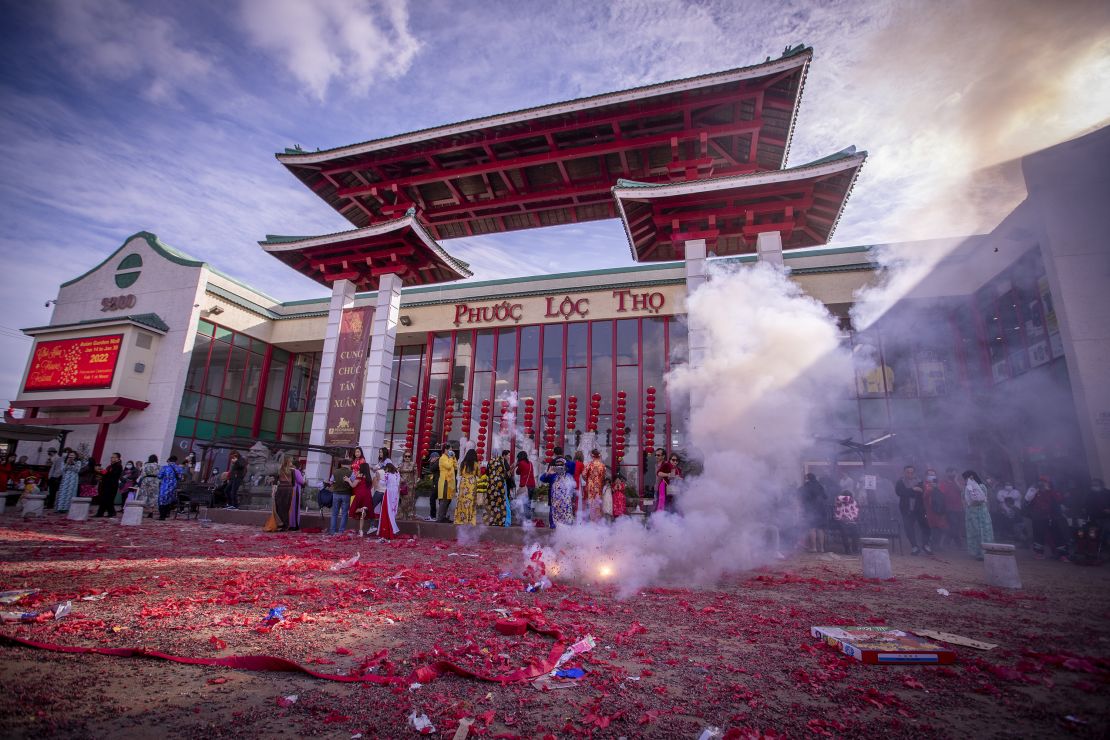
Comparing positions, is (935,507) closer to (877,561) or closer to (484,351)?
(877,561)

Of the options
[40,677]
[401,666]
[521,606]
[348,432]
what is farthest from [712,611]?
[348,432]

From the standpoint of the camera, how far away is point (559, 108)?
1329 centimetres

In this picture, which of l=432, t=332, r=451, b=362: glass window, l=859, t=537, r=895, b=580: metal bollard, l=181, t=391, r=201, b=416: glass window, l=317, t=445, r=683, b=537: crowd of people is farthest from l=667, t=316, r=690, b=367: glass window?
l=181, t=391, r=201, b=416: glass window

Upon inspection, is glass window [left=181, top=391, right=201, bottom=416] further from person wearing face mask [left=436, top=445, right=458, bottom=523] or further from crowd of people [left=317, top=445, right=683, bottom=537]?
person wearing face mask [left=436, top=445, right=458, bottom=523]

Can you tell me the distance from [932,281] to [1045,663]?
1346cm

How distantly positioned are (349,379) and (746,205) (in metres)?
12.8

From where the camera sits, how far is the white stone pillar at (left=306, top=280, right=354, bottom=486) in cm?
1507

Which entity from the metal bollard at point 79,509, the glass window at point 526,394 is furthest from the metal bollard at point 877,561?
the metal bollard at point 79,509

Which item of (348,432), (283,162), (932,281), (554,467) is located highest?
(283,162)

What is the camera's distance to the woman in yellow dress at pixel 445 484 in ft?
42.4

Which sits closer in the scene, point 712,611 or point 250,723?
point 250,723

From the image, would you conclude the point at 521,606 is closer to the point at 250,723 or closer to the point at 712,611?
the point at 712,611

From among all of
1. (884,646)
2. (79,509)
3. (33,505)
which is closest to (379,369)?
(79,509)

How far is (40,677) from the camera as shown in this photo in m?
2.92
